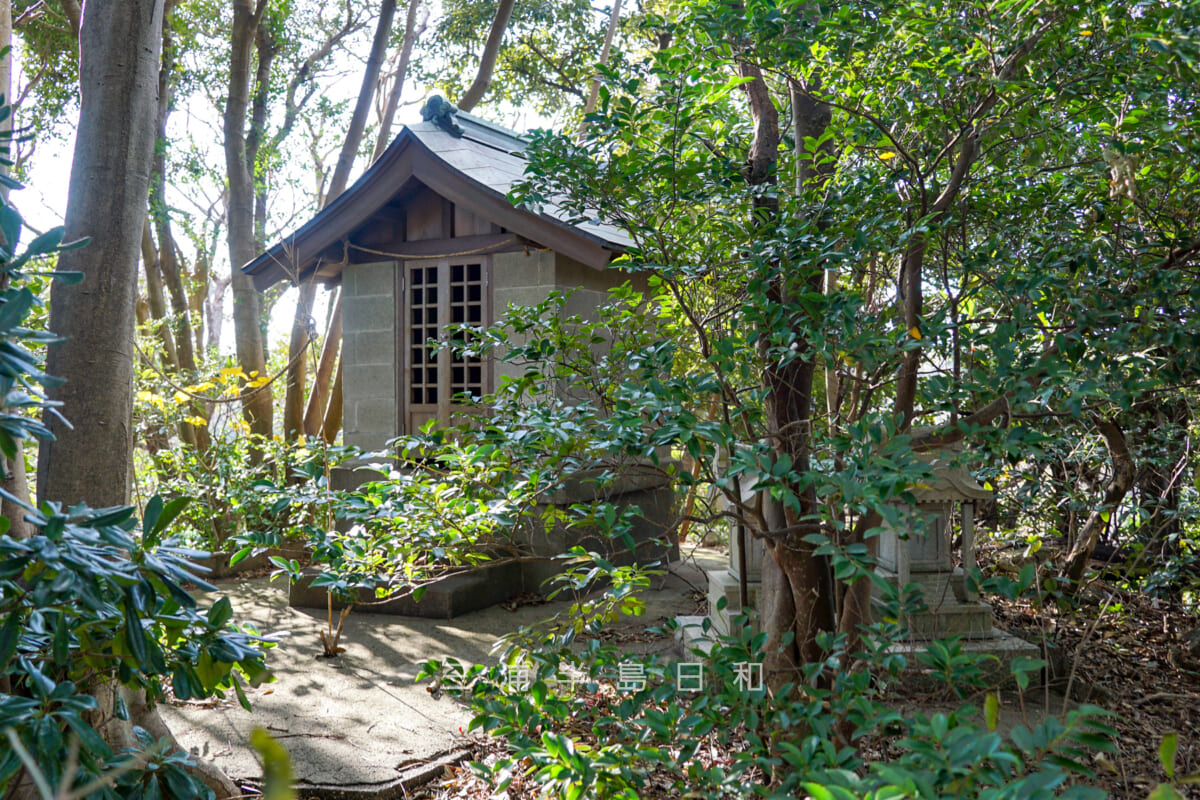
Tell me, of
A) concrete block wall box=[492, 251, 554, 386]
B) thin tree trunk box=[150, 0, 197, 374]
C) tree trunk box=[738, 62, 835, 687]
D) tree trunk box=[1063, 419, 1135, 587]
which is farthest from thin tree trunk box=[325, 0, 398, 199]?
tree trunk box=[1063, 419, 1135, 587]

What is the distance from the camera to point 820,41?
2.94 metres

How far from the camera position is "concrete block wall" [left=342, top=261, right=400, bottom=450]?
317 inches

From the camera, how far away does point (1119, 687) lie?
508cm

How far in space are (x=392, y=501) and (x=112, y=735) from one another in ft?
3.97

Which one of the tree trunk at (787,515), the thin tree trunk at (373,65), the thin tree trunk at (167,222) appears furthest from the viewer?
the thin tree trunk at (373,65)

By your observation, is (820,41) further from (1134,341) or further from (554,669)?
(554,669)

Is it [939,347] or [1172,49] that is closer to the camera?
[1172,49]

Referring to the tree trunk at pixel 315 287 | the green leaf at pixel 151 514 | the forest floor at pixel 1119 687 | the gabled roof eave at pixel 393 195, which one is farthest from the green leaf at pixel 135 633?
the tree trunk at pixel 315 287

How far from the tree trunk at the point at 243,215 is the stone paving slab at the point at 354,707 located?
3818 millimetres

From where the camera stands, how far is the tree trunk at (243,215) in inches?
388

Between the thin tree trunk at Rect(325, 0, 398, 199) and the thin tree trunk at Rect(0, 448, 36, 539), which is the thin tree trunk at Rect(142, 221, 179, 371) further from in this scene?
the thin tree trunk at Rect(0, 448, 36, 539)

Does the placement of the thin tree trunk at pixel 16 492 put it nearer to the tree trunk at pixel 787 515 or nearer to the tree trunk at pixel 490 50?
the tree trunk at pixel 787 515

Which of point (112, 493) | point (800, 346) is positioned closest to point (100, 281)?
point (112, 493)

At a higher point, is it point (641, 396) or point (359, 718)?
point (641, 396)
